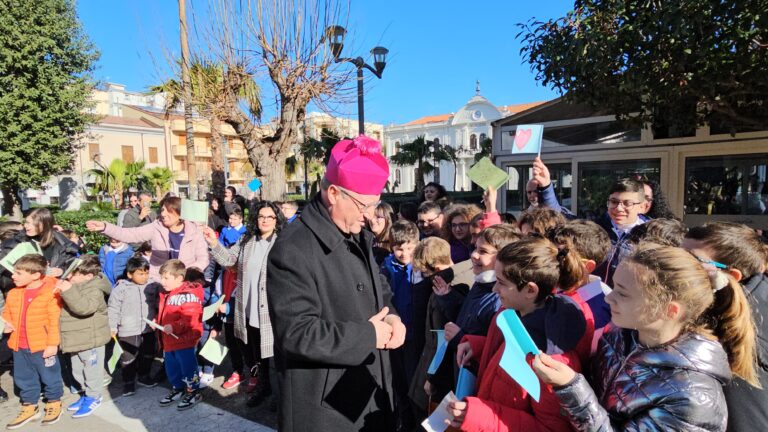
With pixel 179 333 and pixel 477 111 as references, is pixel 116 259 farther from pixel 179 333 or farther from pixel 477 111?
pixel 477 111

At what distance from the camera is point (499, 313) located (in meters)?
1.40

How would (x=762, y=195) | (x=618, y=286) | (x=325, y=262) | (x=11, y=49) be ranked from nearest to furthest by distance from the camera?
(x=618, y=286) < (x=325, y=262) < (x=762, y=195) < (x=11, y=49)

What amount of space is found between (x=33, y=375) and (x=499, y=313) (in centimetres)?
424

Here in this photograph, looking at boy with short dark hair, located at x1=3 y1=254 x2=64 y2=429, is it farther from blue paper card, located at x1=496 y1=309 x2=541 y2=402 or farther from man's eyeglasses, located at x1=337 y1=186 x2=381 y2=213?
blue paper card, located at x1=496 y1=309 x2=541 y2=402

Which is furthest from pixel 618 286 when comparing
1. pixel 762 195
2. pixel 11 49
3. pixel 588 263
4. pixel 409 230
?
pixel 11 49

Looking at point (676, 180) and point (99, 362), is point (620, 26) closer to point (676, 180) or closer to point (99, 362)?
point (676, 180)

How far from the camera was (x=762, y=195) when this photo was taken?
7402 millimetres

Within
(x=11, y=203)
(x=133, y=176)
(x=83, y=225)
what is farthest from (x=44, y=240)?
(x=133, y=176)

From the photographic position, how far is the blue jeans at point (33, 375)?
3.69 meters

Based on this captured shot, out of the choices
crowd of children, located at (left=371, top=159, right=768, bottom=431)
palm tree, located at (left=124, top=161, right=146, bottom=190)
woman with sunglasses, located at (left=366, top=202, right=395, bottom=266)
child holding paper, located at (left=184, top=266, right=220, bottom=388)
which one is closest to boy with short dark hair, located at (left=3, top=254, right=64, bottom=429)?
child holding paper, located at (left=184, top=266, right=220, bottom=388)

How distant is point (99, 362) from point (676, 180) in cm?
938

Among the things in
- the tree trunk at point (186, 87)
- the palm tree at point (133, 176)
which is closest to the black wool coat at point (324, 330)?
the tree trunk at point (186, 87)

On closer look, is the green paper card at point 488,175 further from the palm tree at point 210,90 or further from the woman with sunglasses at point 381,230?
the palm tree at point 210,90

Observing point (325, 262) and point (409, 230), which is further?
point (409, 230)
